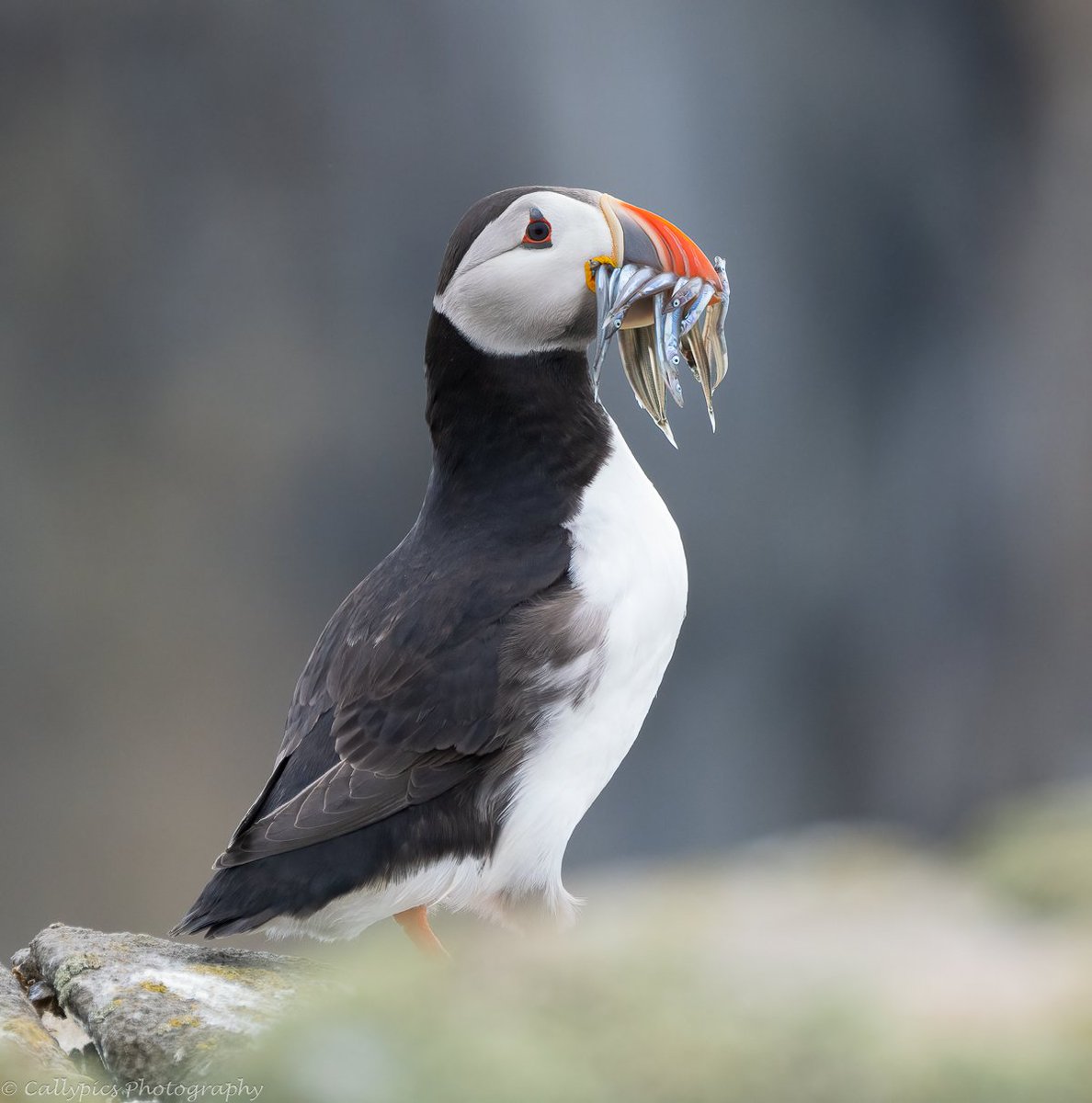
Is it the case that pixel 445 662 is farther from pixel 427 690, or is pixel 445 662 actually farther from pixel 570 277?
pixel 570 277

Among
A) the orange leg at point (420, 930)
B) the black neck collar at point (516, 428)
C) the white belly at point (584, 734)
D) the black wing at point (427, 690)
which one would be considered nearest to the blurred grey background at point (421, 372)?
the black neck collar at point (516, 428)

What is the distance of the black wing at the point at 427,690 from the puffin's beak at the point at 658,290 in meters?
0.44

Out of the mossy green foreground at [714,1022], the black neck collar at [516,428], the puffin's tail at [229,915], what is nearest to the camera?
the mossy green foreground at [714,1022]

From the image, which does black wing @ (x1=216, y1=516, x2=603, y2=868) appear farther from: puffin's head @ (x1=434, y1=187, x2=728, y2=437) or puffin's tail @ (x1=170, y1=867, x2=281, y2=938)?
puffin's head @ (x1=434, y1=187, x2=728, y2=437)

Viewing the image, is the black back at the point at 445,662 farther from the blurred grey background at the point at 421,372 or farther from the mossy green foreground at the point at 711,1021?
the blurred grey background at the point at 421,372

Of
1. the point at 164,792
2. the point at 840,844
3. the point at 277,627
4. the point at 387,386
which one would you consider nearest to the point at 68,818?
the point at 164,792

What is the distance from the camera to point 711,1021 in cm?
159

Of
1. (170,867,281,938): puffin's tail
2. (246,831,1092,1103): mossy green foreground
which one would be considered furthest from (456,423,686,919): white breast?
(246,831,1092,1103): mossy green foreground

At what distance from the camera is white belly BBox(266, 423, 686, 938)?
2705 millimetres

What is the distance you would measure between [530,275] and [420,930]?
133 centimetres

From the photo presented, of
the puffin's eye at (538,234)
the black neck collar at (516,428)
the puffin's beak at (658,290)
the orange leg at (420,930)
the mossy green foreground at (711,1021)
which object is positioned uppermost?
the puffin's eye at (538,234)

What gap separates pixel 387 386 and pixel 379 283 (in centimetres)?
64

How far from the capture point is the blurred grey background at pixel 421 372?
27.3ft

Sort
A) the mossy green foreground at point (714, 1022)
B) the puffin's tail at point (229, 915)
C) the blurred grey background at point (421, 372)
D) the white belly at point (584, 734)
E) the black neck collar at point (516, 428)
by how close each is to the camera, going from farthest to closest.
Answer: the blurred grey background at point (421, 372)
the black neck collar at point (516, 428)
the white belly at point (584, 734)
the puffin's tail at point (229, 915)
the mossy green foreground at point (714, 1022)
